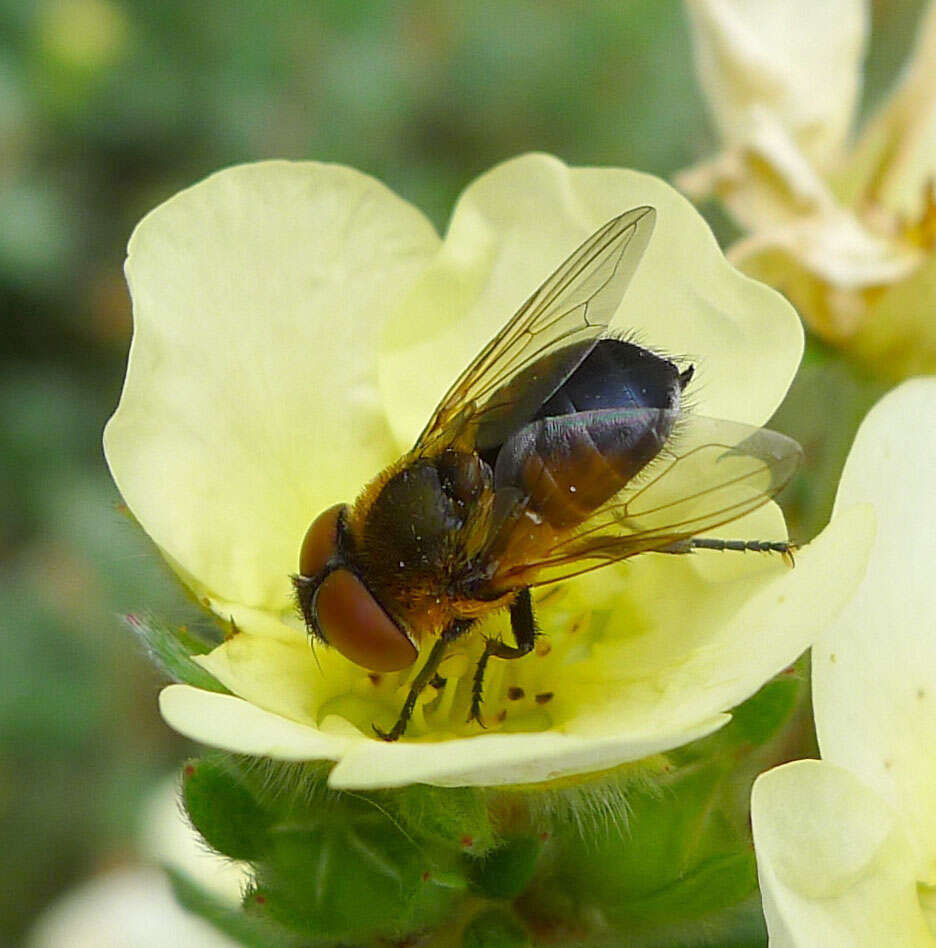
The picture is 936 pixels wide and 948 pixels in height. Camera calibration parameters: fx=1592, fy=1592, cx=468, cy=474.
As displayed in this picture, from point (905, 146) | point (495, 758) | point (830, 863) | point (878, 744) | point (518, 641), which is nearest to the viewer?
point (495, 758)

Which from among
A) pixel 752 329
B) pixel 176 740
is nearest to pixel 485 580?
pixel 752 329

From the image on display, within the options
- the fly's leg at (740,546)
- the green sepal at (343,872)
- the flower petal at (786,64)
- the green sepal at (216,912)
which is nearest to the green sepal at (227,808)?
the green sepal at (343,872)

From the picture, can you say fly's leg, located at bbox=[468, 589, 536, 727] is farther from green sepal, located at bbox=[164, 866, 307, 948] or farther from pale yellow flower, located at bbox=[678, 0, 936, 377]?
pale yellow flower, located at bbox=[678, 0, 936, 377]

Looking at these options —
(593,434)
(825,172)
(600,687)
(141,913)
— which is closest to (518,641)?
(600,687)

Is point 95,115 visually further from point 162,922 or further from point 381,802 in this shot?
point 381,802

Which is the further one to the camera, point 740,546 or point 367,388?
point 367,388

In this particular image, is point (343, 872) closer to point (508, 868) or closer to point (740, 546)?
point (508, 868)
